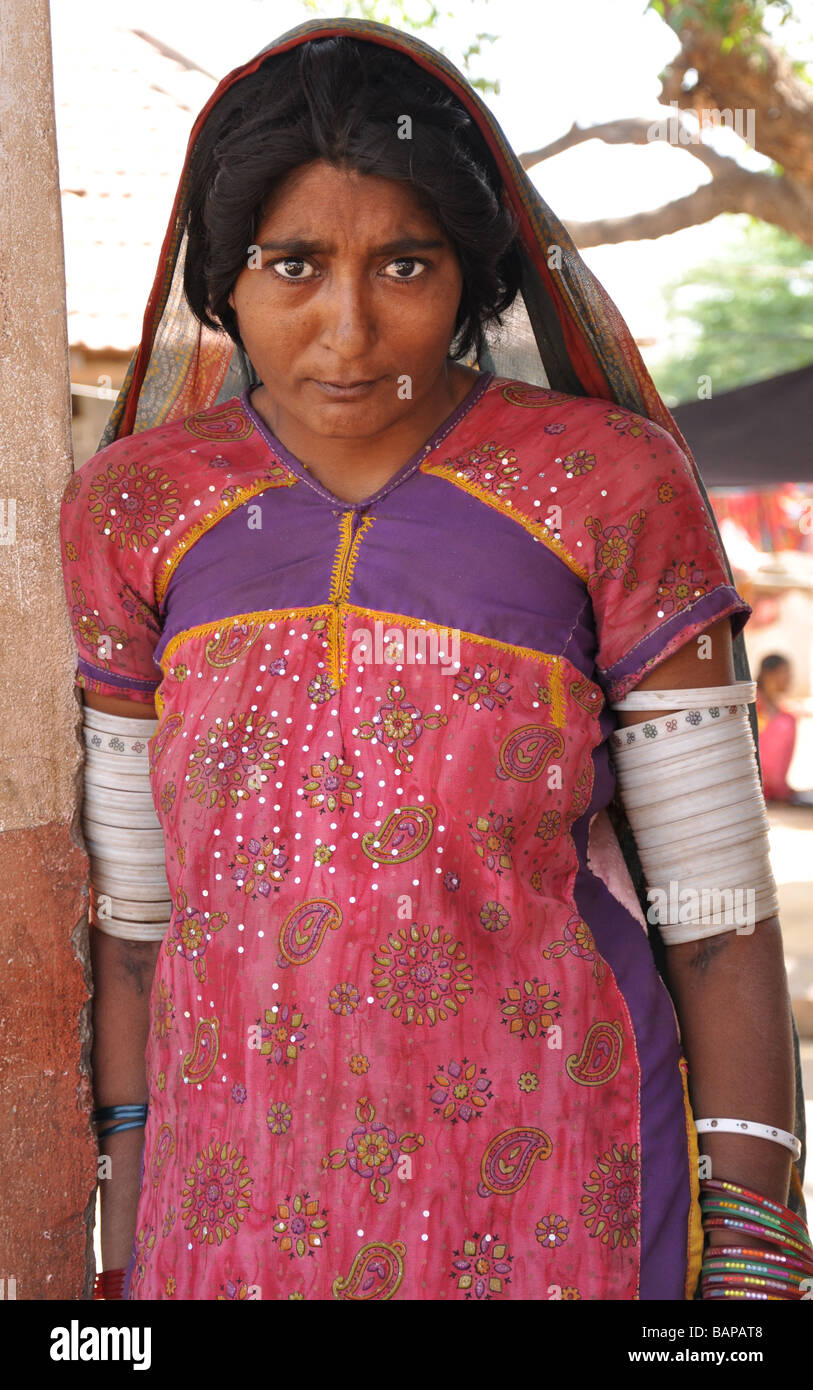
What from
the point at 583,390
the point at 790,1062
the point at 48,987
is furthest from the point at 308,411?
the point at 790,1062

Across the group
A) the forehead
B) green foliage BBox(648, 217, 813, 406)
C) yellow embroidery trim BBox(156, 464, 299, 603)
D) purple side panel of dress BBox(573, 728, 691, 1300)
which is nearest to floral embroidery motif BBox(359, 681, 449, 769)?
purple side panel of dress BBox(573, 728, 691, 1300)

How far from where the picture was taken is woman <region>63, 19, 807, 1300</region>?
1564mm

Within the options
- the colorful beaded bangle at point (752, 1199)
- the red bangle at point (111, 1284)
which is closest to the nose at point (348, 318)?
the colorful beaded bangle at point (752, 1199)

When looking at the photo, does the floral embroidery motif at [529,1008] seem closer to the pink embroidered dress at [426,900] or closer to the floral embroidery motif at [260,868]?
the pink embroidered dress at [426,900]

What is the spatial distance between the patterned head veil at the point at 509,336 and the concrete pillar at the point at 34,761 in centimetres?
15

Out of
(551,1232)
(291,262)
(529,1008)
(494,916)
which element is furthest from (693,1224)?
(291,262)

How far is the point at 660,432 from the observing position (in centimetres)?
170

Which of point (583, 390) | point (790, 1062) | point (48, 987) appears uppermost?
point (583, 390)

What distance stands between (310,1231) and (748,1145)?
536 millimetres

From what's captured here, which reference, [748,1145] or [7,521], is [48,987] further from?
[748,1145]

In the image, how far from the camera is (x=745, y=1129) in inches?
65.3

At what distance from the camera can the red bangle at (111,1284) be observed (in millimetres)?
1798

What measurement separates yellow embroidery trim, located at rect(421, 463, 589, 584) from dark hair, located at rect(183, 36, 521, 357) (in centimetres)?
27
